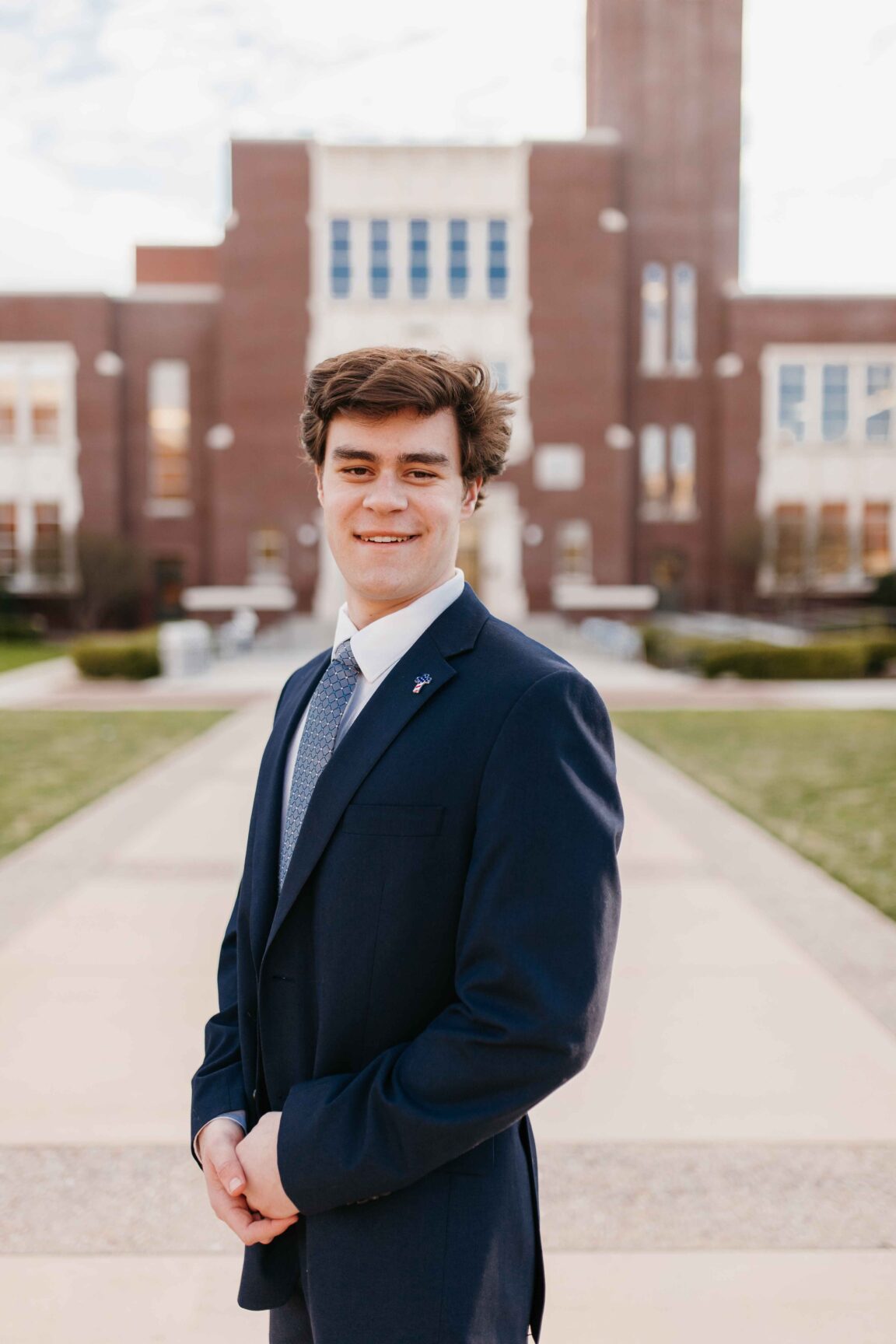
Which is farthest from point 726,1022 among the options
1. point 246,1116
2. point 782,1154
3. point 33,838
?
point 33,838

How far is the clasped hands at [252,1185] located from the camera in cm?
170

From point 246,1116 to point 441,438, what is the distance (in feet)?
4.11

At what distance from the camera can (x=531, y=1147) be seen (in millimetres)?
1967

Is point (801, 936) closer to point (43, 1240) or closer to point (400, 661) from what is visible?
point (43, 1240)

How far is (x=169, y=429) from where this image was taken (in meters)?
33.9

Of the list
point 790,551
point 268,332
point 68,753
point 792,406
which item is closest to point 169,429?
point 268,332

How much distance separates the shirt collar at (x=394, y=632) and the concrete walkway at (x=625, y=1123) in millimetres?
1975

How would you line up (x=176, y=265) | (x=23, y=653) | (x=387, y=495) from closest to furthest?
(x=387, y=495) < (x=23, y=653) < (x=176, y=265)

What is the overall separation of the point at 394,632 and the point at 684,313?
3467 cm

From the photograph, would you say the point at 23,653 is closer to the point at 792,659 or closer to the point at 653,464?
the point at 792,659

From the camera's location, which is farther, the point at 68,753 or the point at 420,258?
the point at 420,258

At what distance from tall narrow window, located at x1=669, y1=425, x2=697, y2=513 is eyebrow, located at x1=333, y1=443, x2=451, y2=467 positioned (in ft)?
109

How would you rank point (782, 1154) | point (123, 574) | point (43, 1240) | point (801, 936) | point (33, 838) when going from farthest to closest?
point (123, 574) → point (33, 838) → point (801, 936) → point (782, 1154) → point (43, 1240)

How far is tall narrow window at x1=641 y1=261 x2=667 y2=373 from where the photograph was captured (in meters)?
33.6
